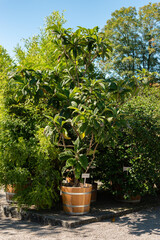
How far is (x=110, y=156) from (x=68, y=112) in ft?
5.53

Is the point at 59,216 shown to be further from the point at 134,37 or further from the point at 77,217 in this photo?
the point at 134,37

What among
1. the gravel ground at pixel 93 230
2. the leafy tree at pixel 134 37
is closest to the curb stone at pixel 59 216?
the gravel ground at pixel 93 230

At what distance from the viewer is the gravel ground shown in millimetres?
4195

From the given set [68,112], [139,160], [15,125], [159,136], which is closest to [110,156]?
[139,160]

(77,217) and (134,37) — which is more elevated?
(134,37)

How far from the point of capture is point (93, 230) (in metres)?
4.47

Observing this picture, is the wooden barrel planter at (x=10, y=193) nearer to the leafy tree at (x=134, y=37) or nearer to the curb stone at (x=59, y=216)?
the curb stone at (x=59, y=216)

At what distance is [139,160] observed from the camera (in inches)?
230

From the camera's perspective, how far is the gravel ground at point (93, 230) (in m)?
4.20

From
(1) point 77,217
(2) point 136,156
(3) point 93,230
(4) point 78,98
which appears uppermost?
(4) point 78,98

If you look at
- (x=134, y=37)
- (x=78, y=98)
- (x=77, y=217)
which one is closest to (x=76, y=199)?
(x=77, y=217)

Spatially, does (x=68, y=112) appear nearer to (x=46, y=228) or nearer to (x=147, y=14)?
(x=46, y=228)

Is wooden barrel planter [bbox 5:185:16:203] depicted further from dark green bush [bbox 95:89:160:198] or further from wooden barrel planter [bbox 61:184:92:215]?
dark green bush [bbox 95:89:160:198]

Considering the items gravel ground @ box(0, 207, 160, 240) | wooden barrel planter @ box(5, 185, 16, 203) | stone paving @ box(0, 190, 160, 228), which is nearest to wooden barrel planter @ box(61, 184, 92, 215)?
stone paving @ box(0, 190, 160, 228)
